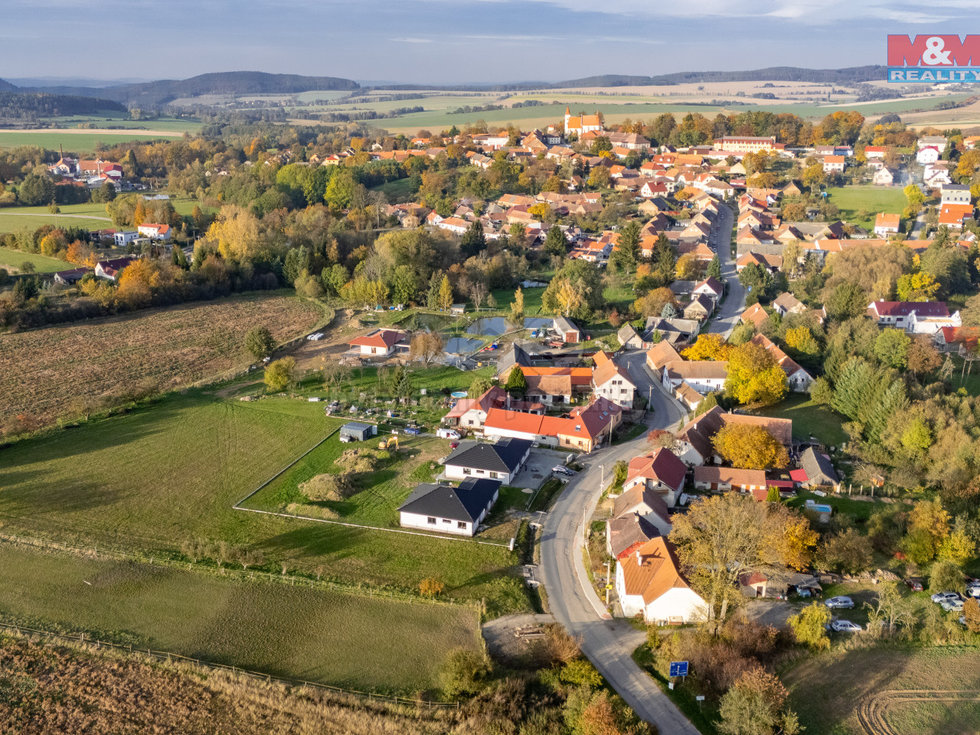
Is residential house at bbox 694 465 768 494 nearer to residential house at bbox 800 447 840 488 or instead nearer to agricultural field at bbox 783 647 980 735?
residential house at bbox 800 447 840 488

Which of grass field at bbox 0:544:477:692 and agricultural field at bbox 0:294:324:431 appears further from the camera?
agricultural field at bbox 0:294:324:431

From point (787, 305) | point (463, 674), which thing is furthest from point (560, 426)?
point (787, 305)

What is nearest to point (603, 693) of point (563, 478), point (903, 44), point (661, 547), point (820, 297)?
point (661, 547)

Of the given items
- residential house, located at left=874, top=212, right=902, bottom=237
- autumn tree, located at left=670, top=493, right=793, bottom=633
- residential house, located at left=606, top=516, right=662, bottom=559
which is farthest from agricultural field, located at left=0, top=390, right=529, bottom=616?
Answer: residential house, located at left=874, top=212, right=902, bottom=237

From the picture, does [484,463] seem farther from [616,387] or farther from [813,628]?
[813,628]

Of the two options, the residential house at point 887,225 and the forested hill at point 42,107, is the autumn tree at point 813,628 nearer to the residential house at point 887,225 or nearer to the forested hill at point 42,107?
the residential house at point 887,225

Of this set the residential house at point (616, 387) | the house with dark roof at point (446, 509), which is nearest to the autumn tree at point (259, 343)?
the residential house at point (616, 387)
